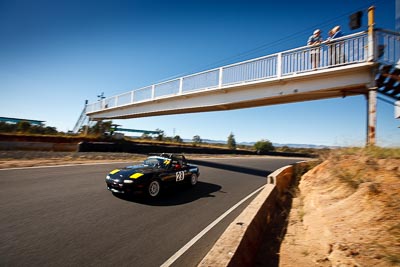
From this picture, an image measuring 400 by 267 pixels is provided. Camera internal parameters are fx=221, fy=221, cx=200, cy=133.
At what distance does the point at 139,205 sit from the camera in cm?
618

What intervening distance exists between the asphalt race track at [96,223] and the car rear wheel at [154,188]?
341mm

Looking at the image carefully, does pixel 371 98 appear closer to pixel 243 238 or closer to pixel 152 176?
pixel 243 238

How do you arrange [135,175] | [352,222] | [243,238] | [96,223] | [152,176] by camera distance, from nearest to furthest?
[243,238] < [352,222] < [96,223] < [135,175] < [152,176]

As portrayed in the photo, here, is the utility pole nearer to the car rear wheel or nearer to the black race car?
the black race car

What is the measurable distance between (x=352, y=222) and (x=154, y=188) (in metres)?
5.23

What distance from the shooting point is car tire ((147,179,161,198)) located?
6.86 m

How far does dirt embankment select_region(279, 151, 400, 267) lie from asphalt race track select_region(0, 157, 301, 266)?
1613 mm

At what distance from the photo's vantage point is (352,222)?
387 centimetres

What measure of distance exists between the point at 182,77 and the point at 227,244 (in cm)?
1474

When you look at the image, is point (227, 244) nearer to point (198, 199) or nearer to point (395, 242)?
point (395, 242)

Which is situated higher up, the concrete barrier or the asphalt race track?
the concrete barrier

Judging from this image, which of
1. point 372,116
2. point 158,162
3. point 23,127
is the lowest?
point 158,162

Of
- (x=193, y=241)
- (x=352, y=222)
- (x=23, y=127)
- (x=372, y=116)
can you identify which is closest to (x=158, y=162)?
(x=193, y=241)

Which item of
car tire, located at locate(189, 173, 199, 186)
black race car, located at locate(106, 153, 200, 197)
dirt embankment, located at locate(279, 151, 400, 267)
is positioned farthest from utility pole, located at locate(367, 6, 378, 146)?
black race car, located at locate(106, 153, 200, 197)
